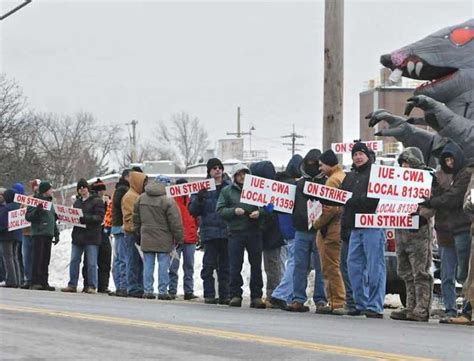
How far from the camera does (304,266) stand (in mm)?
16203

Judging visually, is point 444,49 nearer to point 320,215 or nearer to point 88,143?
point 320,215

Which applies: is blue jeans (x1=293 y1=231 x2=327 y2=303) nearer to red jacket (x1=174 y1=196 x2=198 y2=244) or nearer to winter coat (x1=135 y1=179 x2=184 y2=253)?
winter coat (x1=135 y1=179 x2=184 y2=253)

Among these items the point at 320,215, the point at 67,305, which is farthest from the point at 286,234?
the point at 67,305

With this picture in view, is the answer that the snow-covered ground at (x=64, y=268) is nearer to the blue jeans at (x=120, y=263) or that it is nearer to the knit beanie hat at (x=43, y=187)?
the blue jeans at (x=120, y=263)

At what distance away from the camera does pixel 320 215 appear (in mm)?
15703

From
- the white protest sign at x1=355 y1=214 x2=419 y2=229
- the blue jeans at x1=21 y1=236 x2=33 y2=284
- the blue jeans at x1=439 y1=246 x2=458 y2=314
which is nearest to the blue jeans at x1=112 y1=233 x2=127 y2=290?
the blue jeans at x1=21 y1=236 x2=33 y2=284

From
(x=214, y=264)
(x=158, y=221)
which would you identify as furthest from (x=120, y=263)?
(x=214, y=264)

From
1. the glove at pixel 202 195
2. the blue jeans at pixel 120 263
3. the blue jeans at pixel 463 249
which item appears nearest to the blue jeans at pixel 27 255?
the blue jeans at pixel 120 263

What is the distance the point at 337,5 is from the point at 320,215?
5244 mm

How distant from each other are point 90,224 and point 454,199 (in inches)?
335

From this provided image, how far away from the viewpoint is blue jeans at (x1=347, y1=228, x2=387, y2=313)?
49.3 ft

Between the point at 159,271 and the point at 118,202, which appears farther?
the point at 118,202

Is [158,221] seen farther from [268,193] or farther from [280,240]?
[268,193]

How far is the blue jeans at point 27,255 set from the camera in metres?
22.3
